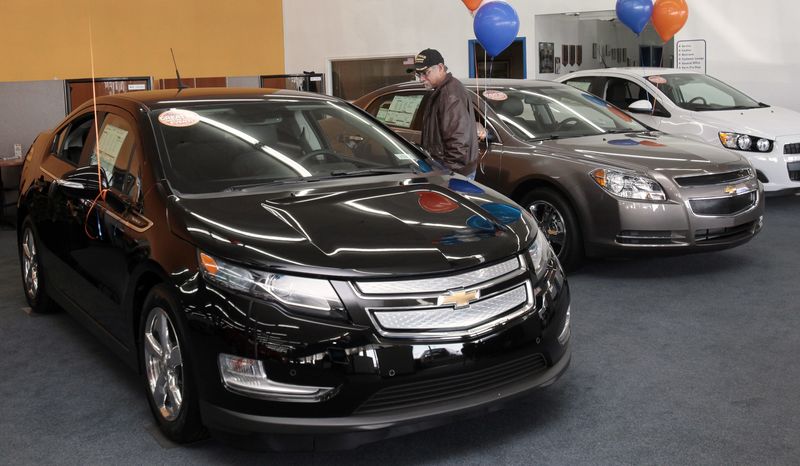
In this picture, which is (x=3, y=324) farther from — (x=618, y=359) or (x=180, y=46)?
(x=180, y=46)

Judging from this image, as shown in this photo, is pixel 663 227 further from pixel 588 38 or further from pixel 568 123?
pixel 588 38

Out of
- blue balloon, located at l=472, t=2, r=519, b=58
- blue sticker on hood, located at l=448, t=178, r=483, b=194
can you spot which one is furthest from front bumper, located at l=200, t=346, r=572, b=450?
blue balloon, located at l=472, t=2, r=519, b=58

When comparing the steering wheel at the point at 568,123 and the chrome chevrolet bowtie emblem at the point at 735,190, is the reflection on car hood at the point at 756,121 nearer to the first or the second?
the steering wheel at the point at 568,123

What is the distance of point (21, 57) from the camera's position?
11.9m

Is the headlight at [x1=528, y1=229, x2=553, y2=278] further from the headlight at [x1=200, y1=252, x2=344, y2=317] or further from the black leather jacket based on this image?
the black leather jacket

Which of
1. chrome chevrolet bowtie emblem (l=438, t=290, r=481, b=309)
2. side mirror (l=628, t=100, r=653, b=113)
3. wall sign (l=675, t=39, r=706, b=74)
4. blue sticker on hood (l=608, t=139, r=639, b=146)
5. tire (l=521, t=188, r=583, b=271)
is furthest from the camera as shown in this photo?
wall sign (l=675, t=39, r=706, b=74)

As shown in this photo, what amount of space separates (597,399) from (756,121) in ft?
18.2

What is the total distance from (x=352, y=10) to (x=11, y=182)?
696 cm

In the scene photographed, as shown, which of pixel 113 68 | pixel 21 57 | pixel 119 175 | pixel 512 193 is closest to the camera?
pixel 119 175

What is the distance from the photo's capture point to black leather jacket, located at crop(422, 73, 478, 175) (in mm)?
5262

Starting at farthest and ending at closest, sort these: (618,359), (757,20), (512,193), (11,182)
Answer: (757,20), (11,182), (512,193), (618,359)

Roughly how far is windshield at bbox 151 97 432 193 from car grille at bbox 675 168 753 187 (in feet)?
6.76

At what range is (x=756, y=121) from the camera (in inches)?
315

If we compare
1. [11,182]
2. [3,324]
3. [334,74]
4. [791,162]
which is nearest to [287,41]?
[334,74]
